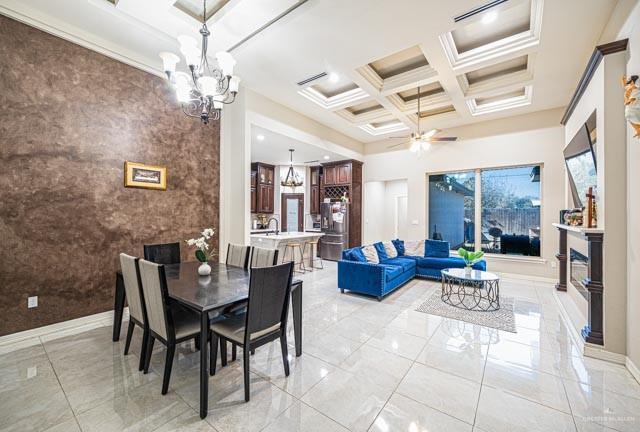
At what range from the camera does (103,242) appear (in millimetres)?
3352

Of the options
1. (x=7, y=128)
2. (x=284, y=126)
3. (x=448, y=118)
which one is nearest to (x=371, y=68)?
(x=284, y=126)

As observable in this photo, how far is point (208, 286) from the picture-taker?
2350 millimetres

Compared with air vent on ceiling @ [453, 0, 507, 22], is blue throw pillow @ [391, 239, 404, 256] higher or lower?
lower

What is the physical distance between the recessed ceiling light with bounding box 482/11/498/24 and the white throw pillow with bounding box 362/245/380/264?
3.58 m

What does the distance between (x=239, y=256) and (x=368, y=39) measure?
3.14m

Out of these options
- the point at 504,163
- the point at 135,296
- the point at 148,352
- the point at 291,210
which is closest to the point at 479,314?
the point at 504,163

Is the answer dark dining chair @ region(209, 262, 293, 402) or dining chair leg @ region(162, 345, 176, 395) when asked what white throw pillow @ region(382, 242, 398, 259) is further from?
dining chair leg @ region(162, 345, 176, 395)

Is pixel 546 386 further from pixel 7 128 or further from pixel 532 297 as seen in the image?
pixel 7 128

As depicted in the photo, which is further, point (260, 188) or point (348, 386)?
point (260, 188)

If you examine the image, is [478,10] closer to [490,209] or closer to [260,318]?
[260,318]

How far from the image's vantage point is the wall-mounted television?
300cm

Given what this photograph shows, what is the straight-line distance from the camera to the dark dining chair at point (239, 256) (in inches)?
129

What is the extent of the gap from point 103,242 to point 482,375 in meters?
4.40

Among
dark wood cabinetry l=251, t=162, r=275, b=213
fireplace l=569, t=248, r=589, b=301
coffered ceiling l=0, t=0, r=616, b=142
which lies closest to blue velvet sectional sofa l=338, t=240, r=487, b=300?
fireplace l=569, t=248, r=589, b=301
